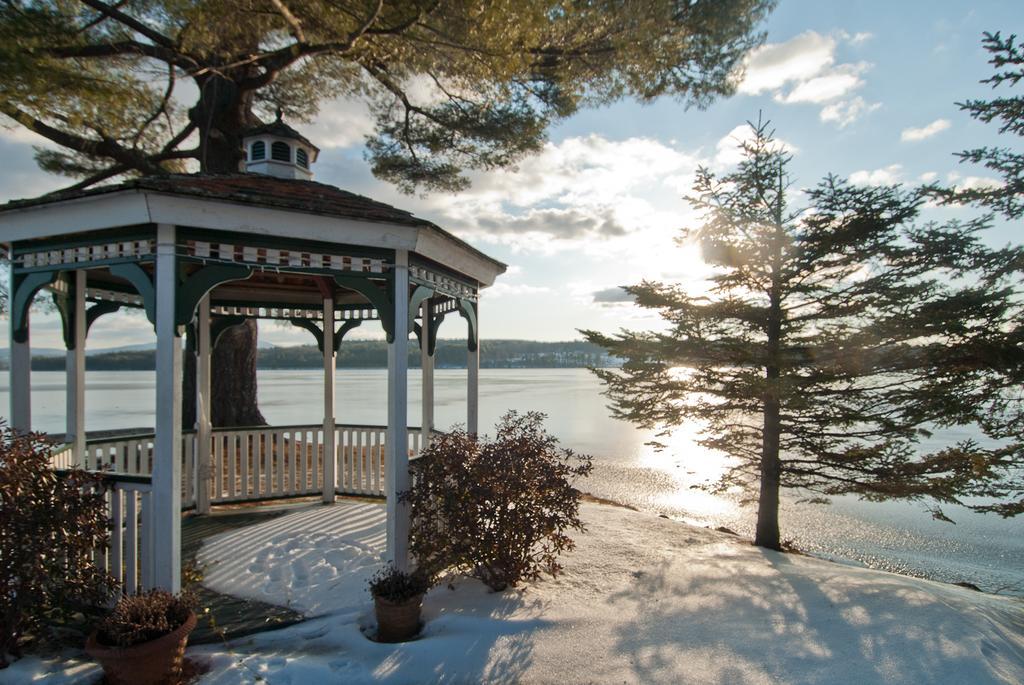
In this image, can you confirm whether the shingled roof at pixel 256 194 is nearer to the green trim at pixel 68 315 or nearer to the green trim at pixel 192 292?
the green trim at pixel 192 292

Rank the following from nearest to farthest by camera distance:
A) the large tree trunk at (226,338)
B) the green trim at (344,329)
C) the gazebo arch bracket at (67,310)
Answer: the gazebo arch bracket at (67,310)
the green trim at (344,329)
the large tree trunk at (226,338)

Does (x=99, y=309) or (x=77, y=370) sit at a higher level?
(x=99, y=309)

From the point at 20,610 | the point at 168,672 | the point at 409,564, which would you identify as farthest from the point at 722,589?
the point at 20,610

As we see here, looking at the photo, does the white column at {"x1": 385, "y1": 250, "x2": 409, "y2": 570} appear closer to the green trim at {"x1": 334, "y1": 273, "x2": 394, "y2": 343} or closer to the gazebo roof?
the green trim at {"x1": 334, "y1": 273, "x2": 394, "y2": 343}

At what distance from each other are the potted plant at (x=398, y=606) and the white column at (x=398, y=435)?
0.58 m

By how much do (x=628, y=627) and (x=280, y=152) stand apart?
5840mm

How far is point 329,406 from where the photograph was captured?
24.3 feet

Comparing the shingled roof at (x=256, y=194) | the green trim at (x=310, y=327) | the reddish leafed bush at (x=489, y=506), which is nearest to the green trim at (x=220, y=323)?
the green trim at (x=310, y=327)

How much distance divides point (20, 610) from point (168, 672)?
38.0 inches

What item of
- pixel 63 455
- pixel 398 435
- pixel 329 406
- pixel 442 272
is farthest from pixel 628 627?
pixel 63 455

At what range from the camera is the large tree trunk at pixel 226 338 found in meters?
9.42

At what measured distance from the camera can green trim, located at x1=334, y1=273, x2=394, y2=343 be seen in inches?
178

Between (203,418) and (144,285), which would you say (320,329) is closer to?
(203,418)

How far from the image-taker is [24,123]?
674 centimetres
